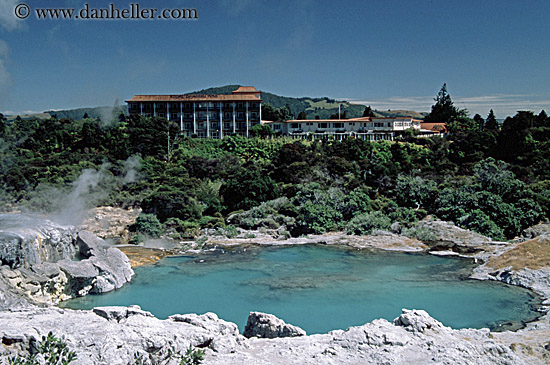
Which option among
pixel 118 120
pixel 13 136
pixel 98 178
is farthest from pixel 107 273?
pixel 118 120

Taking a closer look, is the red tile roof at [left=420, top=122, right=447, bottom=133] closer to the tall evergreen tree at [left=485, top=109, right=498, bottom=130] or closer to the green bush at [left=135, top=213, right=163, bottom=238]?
the tall evergreen tree at [left=485, top=109, right=498, bottom=130]

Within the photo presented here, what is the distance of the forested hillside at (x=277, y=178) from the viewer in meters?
29.7

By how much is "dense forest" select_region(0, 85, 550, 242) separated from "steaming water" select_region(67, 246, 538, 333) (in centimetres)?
571

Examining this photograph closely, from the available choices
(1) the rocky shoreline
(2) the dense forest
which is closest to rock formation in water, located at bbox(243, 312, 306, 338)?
(1) the rocky shoreline

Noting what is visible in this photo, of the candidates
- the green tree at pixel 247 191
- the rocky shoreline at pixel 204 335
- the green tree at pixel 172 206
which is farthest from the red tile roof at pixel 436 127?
the rocky shoreline at pixel 204 335

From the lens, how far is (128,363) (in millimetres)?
9609

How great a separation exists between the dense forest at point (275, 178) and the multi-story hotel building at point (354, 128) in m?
5.75

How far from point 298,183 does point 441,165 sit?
1240cm

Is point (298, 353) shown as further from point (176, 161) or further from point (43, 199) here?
point (176, 161)

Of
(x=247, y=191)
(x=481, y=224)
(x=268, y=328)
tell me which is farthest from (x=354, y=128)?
(x=268, y=328)

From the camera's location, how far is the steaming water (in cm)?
1644

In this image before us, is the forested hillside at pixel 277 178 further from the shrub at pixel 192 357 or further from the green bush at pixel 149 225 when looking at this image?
the shrub at pixel 192 357

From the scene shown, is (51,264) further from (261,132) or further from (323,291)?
(261,132)

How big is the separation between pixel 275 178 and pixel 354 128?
22.5 m
